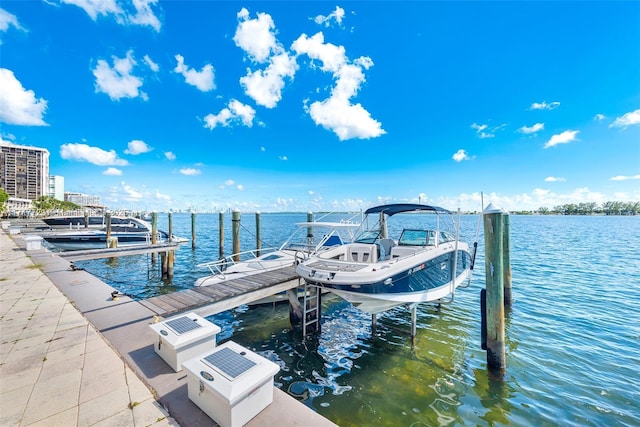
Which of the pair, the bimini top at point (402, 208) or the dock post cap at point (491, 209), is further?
the bimini top at point (402, 208)

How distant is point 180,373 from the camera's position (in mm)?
3762

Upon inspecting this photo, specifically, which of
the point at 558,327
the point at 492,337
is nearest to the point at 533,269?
the point at 558,327

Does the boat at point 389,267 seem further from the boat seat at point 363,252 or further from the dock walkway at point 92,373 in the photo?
the dock walkway at point 92,373

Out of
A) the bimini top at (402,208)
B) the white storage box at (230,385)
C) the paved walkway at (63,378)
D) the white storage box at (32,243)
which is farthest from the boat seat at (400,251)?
the white storage box at (32,243)

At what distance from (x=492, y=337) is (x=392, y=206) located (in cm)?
470

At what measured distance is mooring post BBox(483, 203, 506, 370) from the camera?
604cm

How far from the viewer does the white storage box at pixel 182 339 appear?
3.81m

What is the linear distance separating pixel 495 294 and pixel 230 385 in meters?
5.93

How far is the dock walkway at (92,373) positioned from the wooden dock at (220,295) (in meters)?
0.40

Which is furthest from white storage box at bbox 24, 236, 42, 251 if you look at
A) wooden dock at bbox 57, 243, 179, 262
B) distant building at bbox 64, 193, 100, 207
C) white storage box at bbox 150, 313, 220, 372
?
distant building at bbox 64, 193, 100, 207

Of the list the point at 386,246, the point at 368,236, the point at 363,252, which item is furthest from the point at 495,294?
the point at 368,236

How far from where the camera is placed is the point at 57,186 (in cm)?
13812

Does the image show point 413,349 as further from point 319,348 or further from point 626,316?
point 626,316

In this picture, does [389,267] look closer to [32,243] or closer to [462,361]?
[462,361]
